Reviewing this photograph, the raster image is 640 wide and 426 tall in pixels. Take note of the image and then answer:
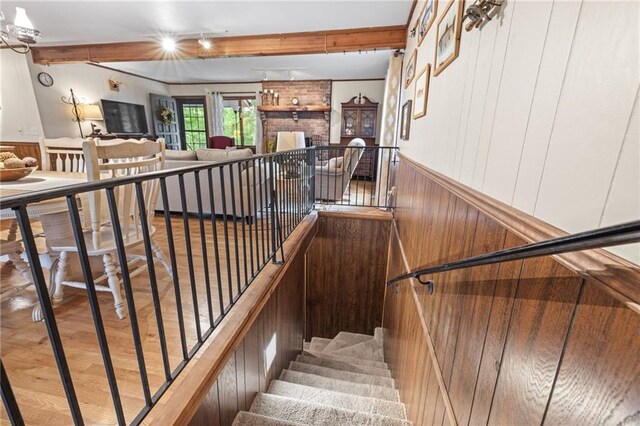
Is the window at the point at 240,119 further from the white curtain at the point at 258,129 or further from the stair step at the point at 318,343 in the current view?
the stair step at the point at 318,343

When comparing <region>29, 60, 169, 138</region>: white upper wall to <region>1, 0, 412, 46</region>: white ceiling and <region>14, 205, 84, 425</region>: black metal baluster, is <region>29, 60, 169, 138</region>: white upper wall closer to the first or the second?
<region>1, 0, 412, 46</region>: white ceiling

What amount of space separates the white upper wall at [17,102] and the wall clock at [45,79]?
0.19 m

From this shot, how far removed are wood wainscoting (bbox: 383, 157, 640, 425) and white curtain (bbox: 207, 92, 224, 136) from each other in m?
7.91

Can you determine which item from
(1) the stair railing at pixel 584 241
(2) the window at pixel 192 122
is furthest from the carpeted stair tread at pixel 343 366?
(2) the window at pixel 192 122

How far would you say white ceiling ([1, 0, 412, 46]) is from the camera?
3.03m

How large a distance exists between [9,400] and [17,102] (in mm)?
6607

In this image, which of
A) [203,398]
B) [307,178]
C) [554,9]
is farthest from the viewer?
[307,178]

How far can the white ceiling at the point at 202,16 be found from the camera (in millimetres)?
3027

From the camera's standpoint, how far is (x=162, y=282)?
7.59 ft

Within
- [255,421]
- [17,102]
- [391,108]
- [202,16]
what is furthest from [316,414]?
[17,102]

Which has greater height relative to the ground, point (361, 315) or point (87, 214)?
point (87, 214)

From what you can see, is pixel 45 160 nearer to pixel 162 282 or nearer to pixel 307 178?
pixel 162 282

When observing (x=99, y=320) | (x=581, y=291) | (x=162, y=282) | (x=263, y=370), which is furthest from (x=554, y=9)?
(x=162, y=282)

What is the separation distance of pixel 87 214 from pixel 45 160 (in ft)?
4.07
